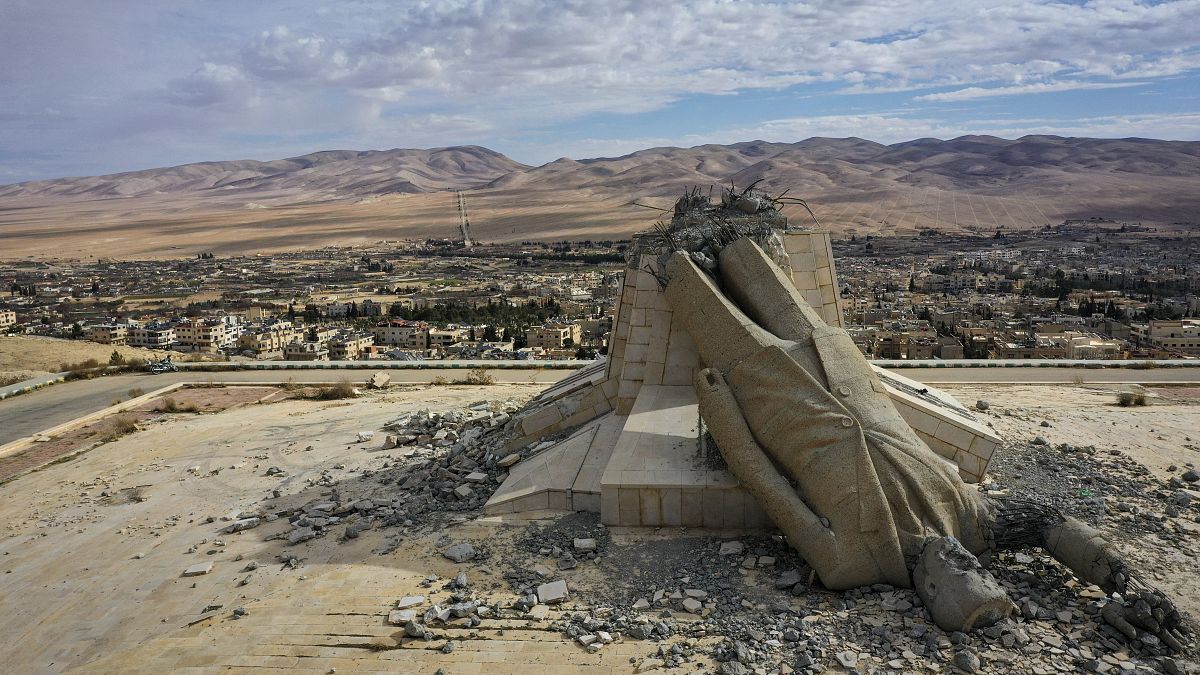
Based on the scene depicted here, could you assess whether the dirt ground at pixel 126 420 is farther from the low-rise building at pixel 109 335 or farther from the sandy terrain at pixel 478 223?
the sandy terrain at pixel 478 223

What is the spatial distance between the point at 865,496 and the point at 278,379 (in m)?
20.7

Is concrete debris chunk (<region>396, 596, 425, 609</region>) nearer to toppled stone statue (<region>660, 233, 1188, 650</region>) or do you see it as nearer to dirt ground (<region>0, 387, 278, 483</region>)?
toppled stone statue (<region>660, 233, 1188, 650</region>)

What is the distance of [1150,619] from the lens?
22.7ft

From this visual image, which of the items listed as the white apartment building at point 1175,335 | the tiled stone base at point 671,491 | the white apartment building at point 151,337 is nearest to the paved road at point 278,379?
the tiled stone base at point 671,491

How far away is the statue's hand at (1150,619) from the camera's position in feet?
22.5

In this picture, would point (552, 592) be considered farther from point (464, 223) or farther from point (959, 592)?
point (464, 223)

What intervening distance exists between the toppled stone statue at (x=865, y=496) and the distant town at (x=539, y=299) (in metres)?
5.91

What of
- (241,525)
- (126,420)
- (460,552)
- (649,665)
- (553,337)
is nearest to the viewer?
(649,665)

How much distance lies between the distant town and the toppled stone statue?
5.91 m

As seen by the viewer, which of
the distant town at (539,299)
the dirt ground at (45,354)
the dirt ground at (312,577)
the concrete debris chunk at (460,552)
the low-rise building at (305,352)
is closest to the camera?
the dirt ground at (312,577)

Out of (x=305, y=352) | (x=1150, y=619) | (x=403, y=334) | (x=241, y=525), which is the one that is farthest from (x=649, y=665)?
(x=403, y=334)

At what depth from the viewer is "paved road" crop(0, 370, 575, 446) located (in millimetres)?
20844

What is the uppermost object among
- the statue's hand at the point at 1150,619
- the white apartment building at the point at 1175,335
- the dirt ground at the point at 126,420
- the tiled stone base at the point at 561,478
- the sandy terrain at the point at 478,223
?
the sandy terrain at the point at 478,223

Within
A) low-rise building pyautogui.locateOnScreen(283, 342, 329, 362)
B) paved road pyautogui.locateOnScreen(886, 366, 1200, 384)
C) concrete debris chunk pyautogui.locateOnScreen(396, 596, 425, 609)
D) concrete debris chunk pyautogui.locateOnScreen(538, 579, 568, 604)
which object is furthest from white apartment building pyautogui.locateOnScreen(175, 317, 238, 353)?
concrete debris chunk pyautogui.locateOnScreen(538, 579, 568, 604)
